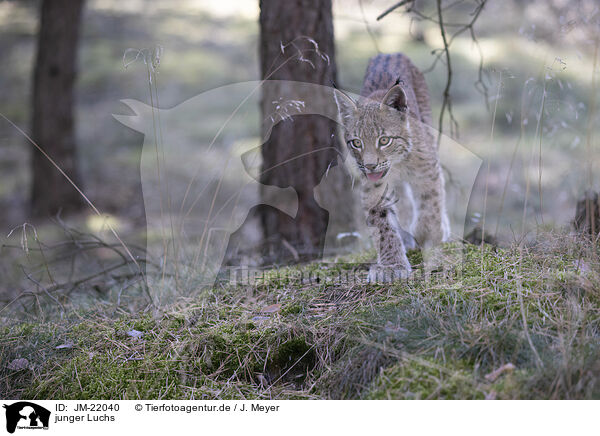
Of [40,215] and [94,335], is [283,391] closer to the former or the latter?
[94,335]

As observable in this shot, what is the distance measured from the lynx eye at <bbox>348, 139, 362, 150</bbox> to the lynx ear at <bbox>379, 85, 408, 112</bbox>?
25cm

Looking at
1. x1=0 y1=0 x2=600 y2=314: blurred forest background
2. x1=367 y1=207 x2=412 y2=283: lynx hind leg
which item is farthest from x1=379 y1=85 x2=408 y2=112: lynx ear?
x1=0 y1=0 x2=600 y2=314: blurred forest background

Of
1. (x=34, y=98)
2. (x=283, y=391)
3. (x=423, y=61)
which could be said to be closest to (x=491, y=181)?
(x=423, y=61)

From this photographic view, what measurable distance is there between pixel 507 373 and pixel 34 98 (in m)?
7.99

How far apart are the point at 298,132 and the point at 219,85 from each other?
23.0ft

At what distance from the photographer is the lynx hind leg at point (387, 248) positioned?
10.1 ft

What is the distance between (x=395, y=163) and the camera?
3445 mm

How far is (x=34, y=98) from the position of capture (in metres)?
7.95

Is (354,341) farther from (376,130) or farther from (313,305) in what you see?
(376,130)

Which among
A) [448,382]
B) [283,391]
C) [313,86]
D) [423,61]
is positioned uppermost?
[423,61]

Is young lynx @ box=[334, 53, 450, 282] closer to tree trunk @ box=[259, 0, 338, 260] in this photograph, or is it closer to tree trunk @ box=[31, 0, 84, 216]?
tree trunk @ box=[259, 0, 338, 260]

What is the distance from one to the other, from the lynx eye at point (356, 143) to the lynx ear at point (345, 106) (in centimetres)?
16

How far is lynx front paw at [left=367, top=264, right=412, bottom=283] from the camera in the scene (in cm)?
Answer: 303
